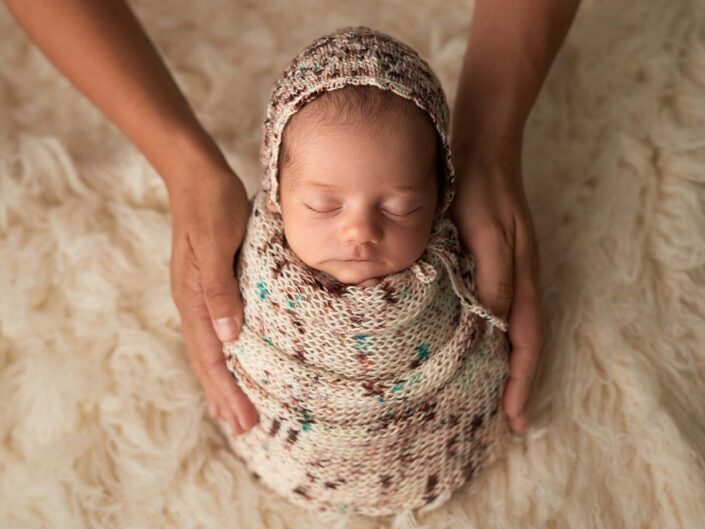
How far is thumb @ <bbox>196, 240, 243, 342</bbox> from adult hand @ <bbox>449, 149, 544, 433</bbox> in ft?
1.02

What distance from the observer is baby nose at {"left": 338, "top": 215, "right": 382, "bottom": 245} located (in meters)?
0.85

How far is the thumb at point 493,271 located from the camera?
3.34 feet

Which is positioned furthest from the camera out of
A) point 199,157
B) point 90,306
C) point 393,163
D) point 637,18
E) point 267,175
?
point 637,18

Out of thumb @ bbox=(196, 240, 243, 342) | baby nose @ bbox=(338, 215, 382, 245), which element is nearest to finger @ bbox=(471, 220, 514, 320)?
baby nose @ bbox=(338, 215, 382, 245)

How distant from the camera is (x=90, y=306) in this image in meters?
1.20

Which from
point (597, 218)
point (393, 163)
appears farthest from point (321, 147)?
point (597, 218)

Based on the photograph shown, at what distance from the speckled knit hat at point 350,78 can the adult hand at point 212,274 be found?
3.8 inches

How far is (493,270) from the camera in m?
1.02

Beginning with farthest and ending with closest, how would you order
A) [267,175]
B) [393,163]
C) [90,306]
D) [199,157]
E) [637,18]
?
[637,18] → [90,306] → [199,157] → [267,175] → [393,163]

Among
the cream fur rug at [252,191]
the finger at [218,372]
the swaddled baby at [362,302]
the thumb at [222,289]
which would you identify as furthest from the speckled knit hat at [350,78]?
the cream fur rug at [252,191]

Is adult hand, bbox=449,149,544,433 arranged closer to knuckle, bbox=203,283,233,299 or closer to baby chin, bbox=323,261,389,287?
baby chin, bbox=323,261,389,287

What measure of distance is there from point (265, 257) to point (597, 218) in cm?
57

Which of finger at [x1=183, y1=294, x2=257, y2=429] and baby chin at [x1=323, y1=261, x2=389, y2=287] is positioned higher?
baby chin at [x1=323, y1=261, x2=389, y2=287]

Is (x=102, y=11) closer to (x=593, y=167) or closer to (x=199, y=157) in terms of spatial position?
(x=199, y=157)
